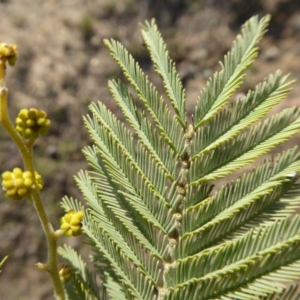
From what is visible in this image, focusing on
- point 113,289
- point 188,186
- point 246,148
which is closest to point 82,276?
point 113,289

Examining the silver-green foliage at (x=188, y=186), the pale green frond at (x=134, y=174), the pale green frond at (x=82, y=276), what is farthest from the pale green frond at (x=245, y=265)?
the pale green frond at (x=82, y=276)

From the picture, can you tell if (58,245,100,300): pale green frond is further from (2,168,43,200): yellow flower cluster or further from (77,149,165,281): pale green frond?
(2,168,43,200): yellow flower cluster

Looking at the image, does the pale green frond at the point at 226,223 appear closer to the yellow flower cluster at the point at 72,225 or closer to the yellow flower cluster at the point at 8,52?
the yellow flower cluster at the point at 72,225

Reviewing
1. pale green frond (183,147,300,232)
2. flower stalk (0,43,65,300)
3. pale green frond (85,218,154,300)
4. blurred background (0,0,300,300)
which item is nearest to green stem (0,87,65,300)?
flower stalk (0,43,65,300)

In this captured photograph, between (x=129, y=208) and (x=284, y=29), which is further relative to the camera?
(x=284, y=29)

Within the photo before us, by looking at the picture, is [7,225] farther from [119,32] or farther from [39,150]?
[119,32]

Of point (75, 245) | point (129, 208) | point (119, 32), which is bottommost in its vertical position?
point (129, 208)

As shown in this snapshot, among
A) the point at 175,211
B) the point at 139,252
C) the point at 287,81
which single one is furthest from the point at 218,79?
the point at 139,252
